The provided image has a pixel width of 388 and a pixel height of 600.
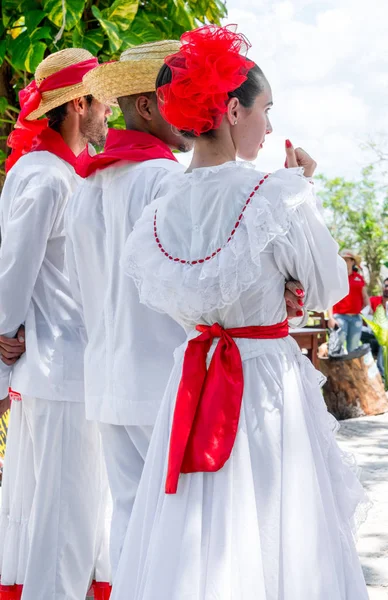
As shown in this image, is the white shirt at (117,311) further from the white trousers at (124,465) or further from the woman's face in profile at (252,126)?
the woman's face in profile at (252,126)

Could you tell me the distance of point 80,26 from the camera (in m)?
5.38

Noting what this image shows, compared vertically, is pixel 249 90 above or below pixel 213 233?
above

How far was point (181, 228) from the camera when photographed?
2.20m

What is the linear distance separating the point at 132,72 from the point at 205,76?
707mm

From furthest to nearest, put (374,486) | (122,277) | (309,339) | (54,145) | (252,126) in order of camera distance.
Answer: (309,339), (374,486), (54,145), (122,277), (252,126)

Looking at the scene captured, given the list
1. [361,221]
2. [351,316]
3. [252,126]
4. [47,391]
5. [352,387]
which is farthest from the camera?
[361,221]

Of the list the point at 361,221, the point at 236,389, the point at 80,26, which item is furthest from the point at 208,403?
the point at 361,221

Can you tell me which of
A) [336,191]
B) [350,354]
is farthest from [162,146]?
[336,191]

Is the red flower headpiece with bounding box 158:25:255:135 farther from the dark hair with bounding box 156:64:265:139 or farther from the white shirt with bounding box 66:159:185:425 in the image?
the white shirt with bounding box 66:159:185:425

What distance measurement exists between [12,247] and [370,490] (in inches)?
123

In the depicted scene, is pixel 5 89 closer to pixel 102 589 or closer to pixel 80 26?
pixel 80 26

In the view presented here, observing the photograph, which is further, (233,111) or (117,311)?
(117,311)

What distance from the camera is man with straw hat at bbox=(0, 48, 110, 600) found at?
293 centimetres

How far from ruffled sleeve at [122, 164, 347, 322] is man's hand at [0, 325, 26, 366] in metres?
1.00
